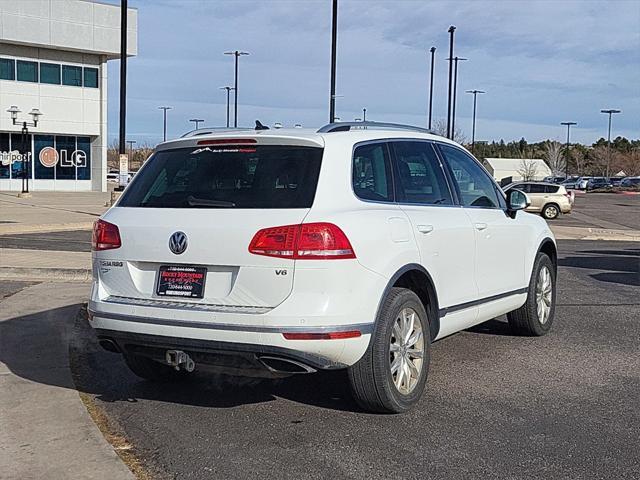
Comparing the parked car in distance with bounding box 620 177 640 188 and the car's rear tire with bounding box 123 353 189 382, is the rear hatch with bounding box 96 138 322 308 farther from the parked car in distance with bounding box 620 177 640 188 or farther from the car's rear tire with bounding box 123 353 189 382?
the parked car in distance with bounding box 620 177 640 188

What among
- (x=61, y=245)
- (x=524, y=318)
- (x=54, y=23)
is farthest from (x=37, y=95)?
(x=524, y=318)

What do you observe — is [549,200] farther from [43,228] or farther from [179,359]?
[179,359]

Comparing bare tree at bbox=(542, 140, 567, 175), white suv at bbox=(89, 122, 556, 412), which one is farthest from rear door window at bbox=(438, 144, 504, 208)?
bare tree at bbox=(542, 140, 567, 175)

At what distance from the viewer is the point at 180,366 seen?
512 centimetres

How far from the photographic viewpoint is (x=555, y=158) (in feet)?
391

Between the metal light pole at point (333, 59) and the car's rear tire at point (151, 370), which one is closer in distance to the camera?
the car's rear tire at point (151, 370)

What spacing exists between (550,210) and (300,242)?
3209 centimetres

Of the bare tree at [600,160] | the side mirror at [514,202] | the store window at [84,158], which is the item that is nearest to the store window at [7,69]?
the store window at [84,158]

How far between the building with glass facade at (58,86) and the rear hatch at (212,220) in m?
39.7

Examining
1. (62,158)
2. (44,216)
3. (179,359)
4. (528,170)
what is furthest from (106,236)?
(528,170)

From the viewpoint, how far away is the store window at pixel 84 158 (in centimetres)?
4769

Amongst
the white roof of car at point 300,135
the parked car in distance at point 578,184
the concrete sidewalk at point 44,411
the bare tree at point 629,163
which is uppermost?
the bare tree at point 629,163

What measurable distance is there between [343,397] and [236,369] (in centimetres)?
110

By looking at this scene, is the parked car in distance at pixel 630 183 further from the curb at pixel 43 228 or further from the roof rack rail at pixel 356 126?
the roof rack rail at pixel 356 126
